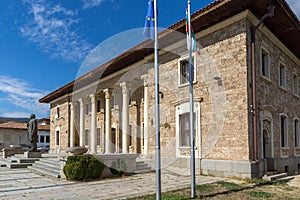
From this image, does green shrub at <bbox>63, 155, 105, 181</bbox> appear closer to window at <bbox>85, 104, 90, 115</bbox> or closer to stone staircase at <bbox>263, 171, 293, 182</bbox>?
stone staircase at <bbox>263, 171, 293, 182</bbox>

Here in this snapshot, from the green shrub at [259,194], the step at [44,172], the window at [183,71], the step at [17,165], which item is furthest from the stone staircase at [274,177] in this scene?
the step at [17,165]

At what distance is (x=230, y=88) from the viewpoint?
10.7 meters

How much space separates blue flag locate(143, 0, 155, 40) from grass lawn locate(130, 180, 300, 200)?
3.98 m

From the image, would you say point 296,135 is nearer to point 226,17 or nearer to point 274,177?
point 274,177

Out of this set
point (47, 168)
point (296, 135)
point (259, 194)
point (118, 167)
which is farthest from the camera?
point (296, 135)

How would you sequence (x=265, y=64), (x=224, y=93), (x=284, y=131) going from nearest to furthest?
(x=224, y=93) < (x=265, y=64) < (x=284, y=131)

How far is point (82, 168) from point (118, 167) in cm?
155

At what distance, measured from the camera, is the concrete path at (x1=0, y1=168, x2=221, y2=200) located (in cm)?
738

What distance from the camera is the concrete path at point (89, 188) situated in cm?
738

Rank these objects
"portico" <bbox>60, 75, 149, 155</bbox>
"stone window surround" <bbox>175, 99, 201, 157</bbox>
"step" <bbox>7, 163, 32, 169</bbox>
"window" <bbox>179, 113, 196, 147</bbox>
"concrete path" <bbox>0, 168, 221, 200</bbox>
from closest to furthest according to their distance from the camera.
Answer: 1. "concrete path" <bbox>0, 168, 221, 200</bbox>
2. "stone window surround" <bbox>175, 99, 201, 157</bbox>
3. "window" <bbox>179, 113, 196, 147</bbox>
4. "step" <bbox>7, 163, 32, 169</bbox>
5. "portico" <bbox>60, 75, 149, 155</bbox>

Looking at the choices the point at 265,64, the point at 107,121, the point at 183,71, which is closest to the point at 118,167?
the point at 183,71

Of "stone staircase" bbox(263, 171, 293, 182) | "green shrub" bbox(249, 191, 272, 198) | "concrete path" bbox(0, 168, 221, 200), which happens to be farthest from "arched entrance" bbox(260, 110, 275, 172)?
"green shrub" bbox(249, 191, 272, 198)

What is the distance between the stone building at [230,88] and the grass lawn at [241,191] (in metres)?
0.82

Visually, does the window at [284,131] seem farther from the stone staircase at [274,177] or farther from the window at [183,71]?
the window at [183,71]
